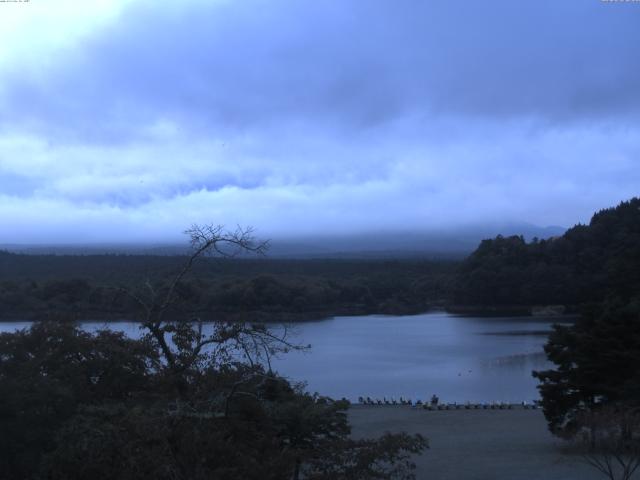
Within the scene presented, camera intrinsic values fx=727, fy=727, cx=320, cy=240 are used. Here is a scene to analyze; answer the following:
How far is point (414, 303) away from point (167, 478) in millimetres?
50402

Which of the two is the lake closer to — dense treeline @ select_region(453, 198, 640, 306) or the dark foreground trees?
dense treeline @ select_region(453, 198, 640, 306)

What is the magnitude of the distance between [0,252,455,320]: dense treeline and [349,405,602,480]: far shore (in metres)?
4.14

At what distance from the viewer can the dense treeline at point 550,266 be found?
47.5 meters

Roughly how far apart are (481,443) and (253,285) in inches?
857

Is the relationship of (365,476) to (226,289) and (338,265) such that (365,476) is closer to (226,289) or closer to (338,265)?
(226,289)

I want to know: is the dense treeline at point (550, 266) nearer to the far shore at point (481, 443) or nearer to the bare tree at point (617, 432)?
the far shore at point (481, 443)

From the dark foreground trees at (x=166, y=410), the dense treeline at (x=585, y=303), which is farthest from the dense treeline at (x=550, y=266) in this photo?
the dark foreground trees at (x=166, y=410)

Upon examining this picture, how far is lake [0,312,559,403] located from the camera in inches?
920

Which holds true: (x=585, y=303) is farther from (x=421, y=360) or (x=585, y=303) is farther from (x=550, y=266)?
(x=550, y=266)

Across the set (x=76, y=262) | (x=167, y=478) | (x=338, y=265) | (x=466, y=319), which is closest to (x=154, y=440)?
(x=167, y=478)

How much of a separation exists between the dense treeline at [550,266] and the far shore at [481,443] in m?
30.1

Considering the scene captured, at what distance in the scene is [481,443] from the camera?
44.9 ft

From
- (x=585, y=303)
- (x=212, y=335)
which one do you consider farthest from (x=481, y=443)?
(x=212, y=335)

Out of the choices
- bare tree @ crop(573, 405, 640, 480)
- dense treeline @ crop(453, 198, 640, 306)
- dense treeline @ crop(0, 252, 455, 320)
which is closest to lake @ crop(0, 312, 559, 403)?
dense treeline @ crop(0, 252, 455, 320)
